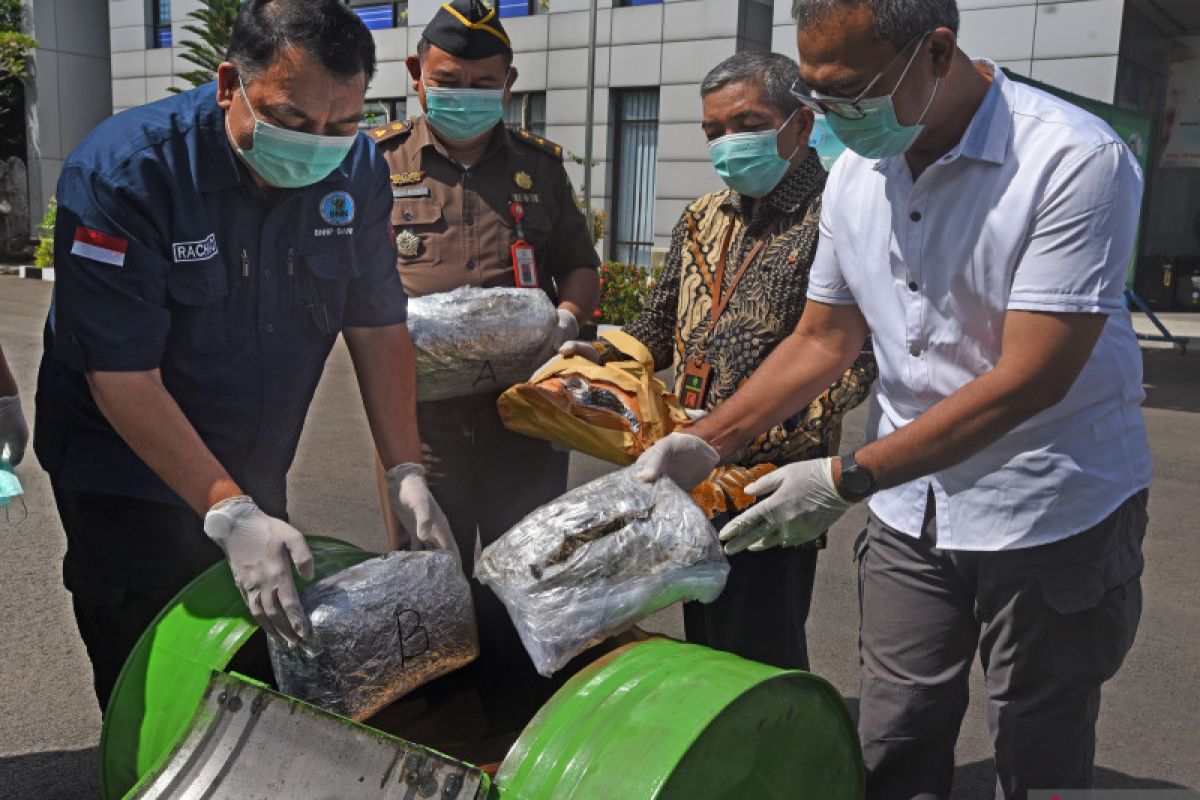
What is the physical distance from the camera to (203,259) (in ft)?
6.91

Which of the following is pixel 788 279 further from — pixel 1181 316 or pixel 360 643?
pixel 1181 316

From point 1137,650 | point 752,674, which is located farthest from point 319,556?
point 1137,650

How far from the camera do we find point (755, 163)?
2672 millimetres

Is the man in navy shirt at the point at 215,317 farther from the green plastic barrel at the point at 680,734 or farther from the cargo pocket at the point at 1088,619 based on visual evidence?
the cargo pocket at the point at 1088,619

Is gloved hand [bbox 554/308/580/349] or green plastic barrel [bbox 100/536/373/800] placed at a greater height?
gloved hand [bbox 554/308/580/349]

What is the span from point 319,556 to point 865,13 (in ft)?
4.40

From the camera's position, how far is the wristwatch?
2.01 meters

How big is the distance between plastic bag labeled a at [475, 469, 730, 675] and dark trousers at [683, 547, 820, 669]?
703 mm

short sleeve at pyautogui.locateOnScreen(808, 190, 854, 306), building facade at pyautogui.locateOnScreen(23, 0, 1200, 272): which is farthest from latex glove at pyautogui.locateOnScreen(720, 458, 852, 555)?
building facade at pyautogui.locateOnScreen(23, 0, 1200, 272)

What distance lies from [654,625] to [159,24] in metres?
22.1

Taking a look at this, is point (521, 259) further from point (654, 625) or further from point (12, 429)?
point (654, 625)

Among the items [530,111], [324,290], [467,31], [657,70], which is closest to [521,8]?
[530,111]

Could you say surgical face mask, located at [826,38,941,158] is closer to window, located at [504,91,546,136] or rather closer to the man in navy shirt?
the man in navy shirt

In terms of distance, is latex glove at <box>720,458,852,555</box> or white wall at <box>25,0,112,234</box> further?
white wall at <box>25,0,112,234</box>
